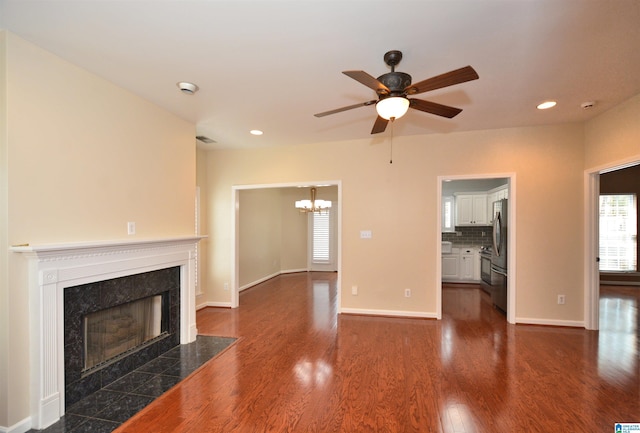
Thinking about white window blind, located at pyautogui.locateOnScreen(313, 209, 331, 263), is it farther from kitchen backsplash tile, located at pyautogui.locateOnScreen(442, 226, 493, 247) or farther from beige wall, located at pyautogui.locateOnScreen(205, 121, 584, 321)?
beige wall, located at pyautogui.locateOnScreen(205, 121, 584, 321)

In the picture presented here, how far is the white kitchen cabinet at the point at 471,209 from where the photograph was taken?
6.71m

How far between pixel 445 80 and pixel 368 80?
511mm

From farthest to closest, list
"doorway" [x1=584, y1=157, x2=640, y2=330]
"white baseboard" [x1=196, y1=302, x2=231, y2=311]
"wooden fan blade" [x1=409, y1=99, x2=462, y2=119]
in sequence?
1. "white baseboard" [x1=196, y1=302, x2=231, y2=311]
2. "doorway" [x1=584, y1=157, x2=640, y2=330]
3. "wooden fan blade" [x1=409, y1=99, x2=462, y2=119]

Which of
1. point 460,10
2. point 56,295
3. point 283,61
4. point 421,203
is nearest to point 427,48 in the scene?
point 460,10

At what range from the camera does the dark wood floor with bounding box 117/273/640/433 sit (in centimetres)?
215

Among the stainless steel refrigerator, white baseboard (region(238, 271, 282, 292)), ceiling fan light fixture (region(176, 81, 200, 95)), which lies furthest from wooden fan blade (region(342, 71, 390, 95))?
white baseboard (region(238, 271, 282, 292))

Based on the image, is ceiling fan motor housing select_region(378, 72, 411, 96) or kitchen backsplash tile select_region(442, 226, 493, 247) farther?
kitchen backsplash tile select_region(442, 226, 493, 247)

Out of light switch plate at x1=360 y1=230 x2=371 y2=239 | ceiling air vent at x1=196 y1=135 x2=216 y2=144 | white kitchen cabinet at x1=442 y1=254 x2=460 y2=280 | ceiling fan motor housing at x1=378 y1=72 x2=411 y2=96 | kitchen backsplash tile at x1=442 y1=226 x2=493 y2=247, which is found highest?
ceiling air vent at x1=196 y1=135 x2=216 y2=144

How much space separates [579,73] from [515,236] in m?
2.27

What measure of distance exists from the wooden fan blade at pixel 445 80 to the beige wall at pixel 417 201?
2.58 metres

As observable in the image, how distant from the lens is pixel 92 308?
101 inches

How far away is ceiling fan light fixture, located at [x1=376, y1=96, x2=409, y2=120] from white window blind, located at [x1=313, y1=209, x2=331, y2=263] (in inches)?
255

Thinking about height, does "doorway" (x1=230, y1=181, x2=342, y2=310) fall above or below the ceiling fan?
below

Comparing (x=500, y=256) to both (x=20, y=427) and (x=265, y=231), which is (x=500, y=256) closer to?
(x=265, y=231)
